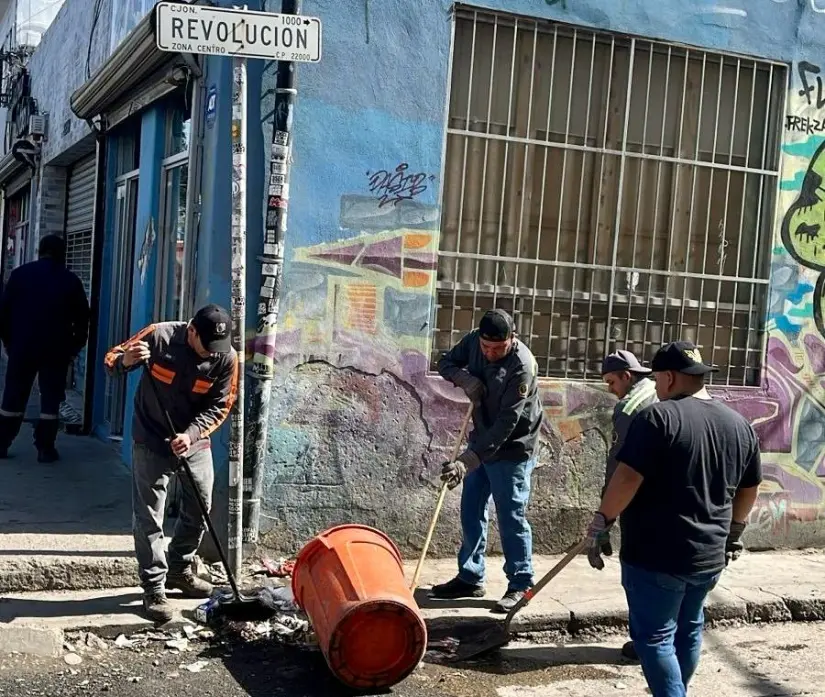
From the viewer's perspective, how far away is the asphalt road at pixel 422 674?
15.7ft

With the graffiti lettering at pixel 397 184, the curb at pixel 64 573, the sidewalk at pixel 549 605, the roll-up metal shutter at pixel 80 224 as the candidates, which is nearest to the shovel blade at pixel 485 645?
the sidewalk at pixel 549 605

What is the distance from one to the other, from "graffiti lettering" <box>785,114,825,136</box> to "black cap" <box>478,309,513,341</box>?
3.31 m

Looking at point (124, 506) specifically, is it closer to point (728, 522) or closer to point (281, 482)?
point (281, 482)

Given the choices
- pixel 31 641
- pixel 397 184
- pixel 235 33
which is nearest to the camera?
pixel 31 641

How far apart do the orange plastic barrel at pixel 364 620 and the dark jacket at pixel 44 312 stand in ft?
13.9

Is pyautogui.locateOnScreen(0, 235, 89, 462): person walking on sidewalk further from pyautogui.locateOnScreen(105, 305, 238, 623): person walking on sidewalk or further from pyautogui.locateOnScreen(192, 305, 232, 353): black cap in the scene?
pyautogui.locateOnScreen(192, 305, 232, 353): black cap

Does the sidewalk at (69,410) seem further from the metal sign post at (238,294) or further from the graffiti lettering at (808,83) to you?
the graffiti lettering at (808,83)

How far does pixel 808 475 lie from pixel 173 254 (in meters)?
5.08

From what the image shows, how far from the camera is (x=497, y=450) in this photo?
5.91 m

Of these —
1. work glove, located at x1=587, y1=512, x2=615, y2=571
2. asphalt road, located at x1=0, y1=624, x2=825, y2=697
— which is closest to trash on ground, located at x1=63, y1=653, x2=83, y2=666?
asphalt road, located at x1=0, y1=624, x2=825, y2=697

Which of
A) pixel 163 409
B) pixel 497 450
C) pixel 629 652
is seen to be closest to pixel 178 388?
pixel 163 409

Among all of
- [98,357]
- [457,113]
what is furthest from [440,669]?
[98,357]

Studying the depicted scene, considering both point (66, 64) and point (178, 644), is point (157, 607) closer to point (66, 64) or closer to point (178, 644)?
point (178, 644)

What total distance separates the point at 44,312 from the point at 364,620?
4.74m
